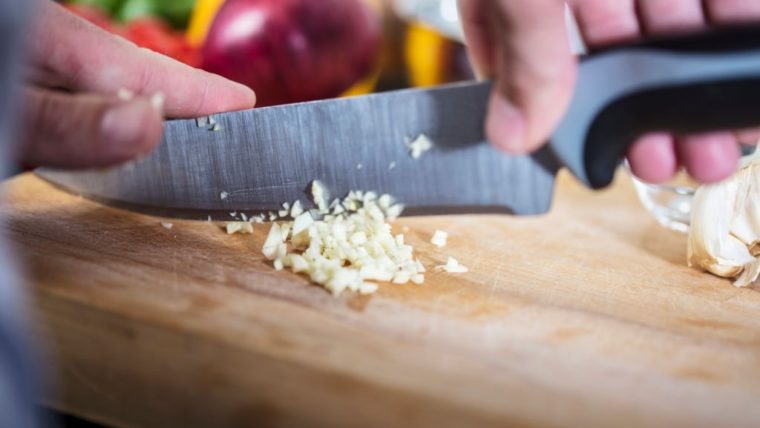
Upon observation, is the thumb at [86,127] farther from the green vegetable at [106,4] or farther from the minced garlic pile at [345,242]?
the green vegetable at [106,4]

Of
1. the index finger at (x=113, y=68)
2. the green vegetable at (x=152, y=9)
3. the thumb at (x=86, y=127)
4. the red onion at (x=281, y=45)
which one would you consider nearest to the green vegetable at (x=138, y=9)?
the green vegetable at (x=152, y=9)

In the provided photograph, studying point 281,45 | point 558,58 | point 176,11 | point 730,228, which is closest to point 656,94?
point 558,58

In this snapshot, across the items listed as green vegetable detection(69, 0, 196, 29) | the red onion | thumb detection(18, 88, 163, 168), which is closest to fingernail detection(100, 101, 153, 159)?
thumb detection(18, 88, 163, 168)

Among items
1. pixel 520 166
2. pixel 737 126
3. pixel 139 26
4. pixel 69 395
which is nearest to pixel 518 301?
pixel 520 166

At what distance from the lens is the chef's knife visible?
0.75 meters

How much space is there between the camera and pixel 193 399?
2.27 ft

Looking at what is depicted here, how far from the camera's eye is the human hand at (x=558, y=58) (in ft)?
2.36

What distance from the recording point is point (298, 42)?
149 cm

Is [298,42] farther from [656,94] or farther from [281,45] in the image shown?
[656,94]

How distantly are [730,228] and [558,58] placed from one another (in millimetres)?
365

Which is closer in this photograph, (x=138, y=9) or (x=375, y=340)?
(x=375, y=340)

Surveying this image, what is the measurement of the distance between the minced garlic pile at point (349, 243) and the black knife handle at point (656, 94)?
0.20 meters

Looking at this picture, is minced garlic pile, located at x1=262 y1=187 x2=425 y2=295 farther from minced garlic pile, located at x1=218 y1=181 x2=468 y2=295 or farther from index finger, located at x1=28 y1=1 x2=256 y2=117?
index finger, located at x1=28 y1=1 x2=256 y2=117

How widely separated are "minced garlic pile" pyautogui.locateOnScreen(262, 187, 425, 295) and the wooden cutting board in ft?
0.07
